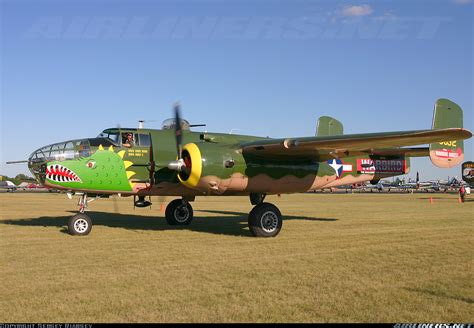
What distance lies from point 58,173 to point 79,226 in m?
1.84

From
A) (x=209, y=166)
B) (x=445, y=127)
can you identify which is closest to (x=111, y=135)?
(x=209, y=166)

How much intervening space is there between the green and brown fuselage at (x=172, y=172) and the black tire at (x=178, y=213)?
2191mm

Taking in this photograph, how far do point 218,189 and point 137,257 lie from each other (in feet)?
14.7

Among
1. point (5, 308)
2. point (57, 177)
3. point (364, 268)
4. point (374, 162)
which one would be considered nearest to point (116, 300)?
point (5, 308)

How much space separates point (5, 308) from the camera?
264 inches

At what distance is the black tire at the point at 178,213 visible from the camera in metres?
19.2

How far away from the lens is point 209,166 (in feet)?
47.4

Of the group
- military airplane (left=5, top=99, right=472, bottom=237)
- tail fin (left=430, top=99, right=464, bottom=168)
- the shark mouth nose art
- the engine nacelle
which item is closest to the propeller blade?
military airplane (left=5, top=99, right=472, bottom=237)

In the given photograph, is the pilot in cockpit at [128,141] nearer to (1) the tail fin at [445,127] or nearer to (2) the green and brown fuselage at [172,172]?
(2) the green and brown fuselage at [172,172]

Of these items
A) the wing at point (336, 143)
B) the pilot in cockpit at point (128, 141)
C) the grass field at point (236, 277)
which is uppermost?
the pilot in cockpit at point (128, 141)

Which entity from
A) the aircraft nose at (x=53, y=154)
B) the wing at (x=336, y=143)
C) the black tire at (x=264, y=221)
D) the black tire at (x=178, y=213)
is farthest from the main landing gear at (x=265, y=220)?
the aircraft nose at (x=53, y=154)

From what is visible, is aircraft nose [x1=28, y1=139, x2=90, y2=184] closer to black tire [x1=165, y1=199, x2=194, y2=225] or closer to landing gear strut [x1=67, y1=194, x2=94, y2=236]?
landing gear strut [x1=67, y1=194, x2=94, y2=236]

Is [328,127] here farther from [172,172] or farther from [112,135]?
[112,135]

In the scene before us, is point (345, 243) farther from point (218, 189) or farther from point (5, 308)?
point (5, 308)
